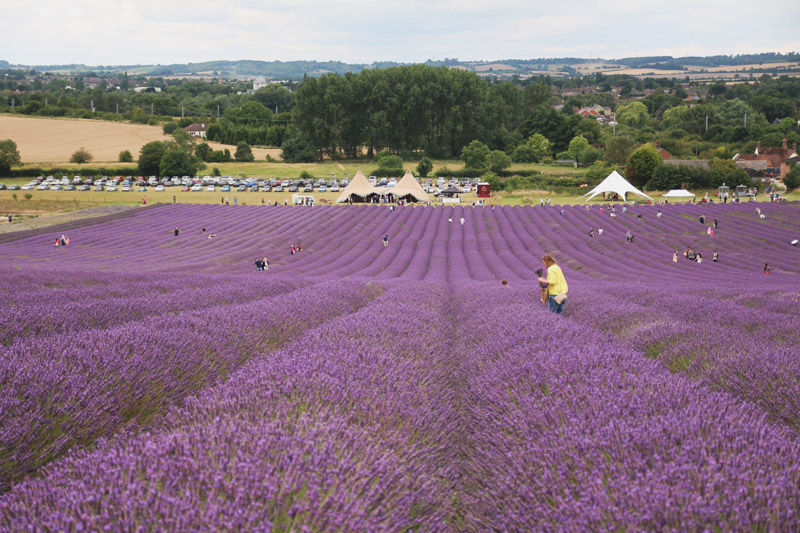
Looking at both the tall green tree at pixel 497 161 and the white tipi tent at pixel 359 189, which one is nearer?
the white tipi tent at pixel 359 189

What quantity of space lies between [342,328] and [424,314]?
1888 millimetres

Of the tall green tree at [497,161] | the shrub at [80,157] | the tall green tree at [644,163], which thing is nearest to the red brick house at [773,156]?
the tall green tree at [644,163]

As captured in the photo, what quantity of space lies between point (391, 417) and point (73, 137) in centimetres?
11680

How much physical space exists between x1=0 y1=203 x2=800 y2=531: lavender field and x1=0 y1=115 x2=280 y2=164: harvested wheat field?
302 feet

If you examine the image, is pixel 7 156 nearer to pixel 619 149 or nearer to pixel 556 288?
pixel 619 149

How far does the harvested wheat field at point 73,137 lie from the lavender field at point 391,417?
92.0 metres

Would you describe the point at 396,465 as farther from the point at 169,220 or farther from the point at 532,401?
the point at 169,220

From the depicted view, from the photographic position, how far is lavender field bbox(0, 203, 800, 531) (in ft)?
7.98

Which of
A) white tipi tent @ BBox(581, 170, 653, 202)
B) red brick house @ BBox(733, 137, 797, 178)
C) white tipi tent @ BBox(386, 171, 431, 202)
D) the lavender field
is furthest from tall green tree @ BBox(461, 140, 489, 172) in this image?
the lavender field

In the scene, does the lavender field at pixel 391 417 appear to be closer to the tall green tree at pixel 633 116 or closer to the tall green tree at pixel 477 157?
the tall green tree at pixel 477 157

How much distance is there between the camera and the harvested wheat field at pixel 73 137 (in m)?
91.2

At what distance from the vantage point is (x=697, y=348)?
5.74m

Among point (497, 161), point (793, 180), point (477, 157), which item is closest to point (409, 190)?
point (497, 161)

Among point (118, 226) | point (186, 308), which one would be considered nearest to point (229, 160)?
point (118, 226)
